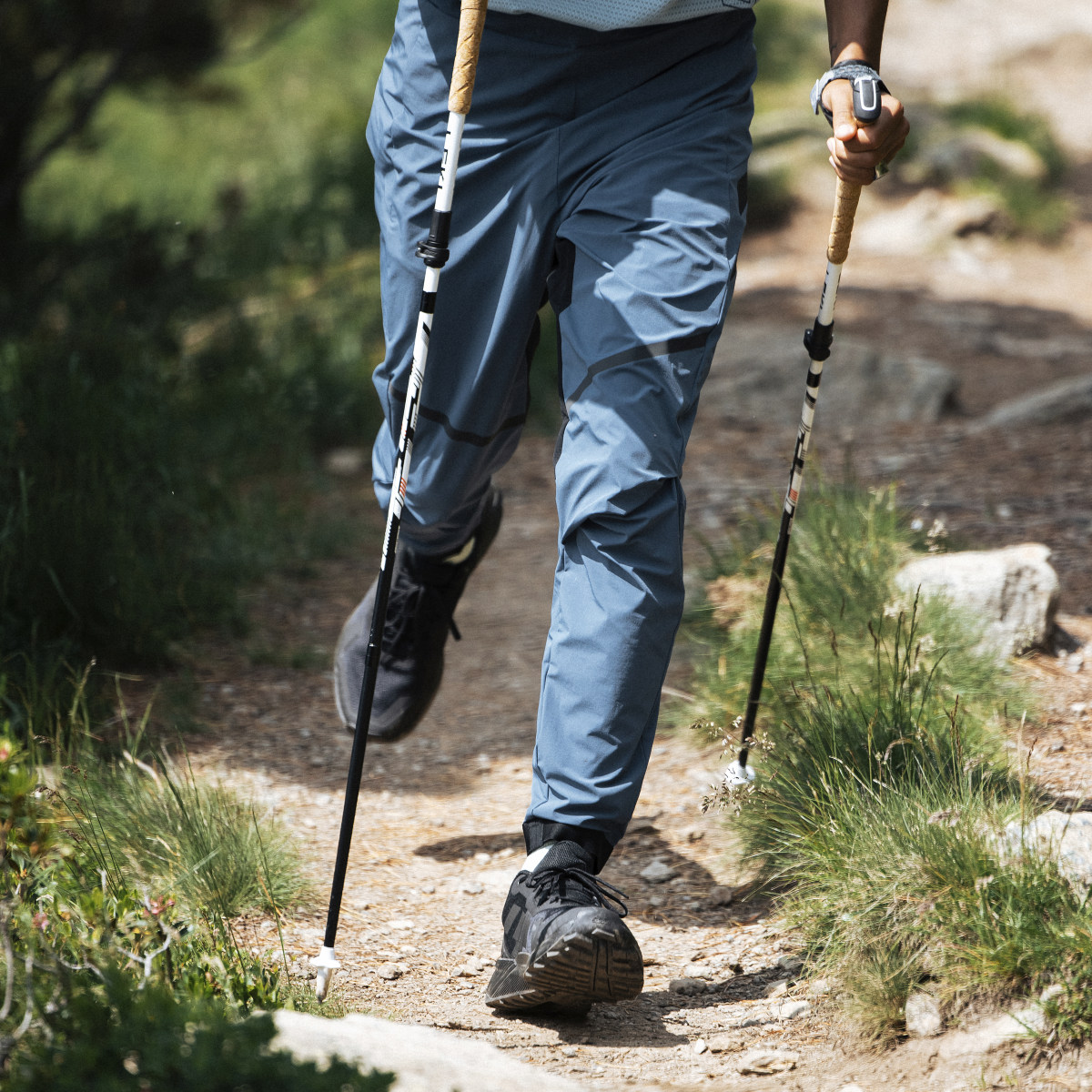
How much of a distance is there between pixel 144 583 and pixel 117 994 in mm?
2158

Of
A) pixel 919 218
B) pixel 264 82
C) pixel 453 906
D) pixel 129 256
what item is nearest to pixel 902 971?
pixel 453 906

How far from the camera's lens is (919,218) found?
8367mm

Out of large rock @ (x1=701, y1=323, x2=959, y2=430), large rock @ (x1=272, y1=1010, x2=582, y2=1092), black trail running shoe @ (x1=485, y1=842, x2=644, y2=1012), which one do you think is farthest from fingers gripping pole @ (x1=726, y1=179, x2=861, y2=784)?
large rock @ (x1=701, y1=323, x2=959, y2=430)

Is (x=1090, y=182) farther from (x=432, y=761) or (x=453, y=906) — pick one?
(x=453, y=906)

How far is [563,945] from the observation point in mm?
1927

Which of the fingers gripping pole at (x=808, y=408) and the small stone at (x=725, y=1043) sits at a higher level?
the fingers gripping pole at (x=808, y=408)

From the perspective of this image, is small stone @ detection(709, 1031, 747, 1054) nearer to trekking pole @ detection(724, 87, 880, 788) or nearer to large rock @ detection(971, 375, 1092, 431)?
trekking pole @ detection(724, 87, 880, 788)

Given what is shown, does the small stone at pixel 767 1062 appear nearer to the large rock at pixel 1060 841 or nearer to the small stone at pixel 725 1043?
the small stone at pixel 725 1043

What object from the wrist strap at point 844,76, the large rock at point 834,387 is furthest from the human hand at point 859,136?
the large rock at point 834,387

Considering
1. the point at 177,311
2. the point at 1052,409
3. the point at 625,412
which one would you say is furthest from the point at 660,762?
the point at 177,311

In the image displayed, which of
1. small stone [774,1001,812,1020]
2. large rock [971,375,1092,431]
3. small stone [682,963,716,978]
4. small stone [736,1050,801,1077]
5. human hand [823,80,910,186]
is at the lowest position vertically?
small stone [682,963,716,978]

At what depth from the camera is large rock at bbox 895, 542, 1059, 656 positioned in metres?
3.12

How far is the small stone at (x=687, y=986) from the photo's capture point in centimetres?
221

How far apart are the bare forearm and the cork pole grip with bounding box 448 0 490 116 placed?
63 cm
